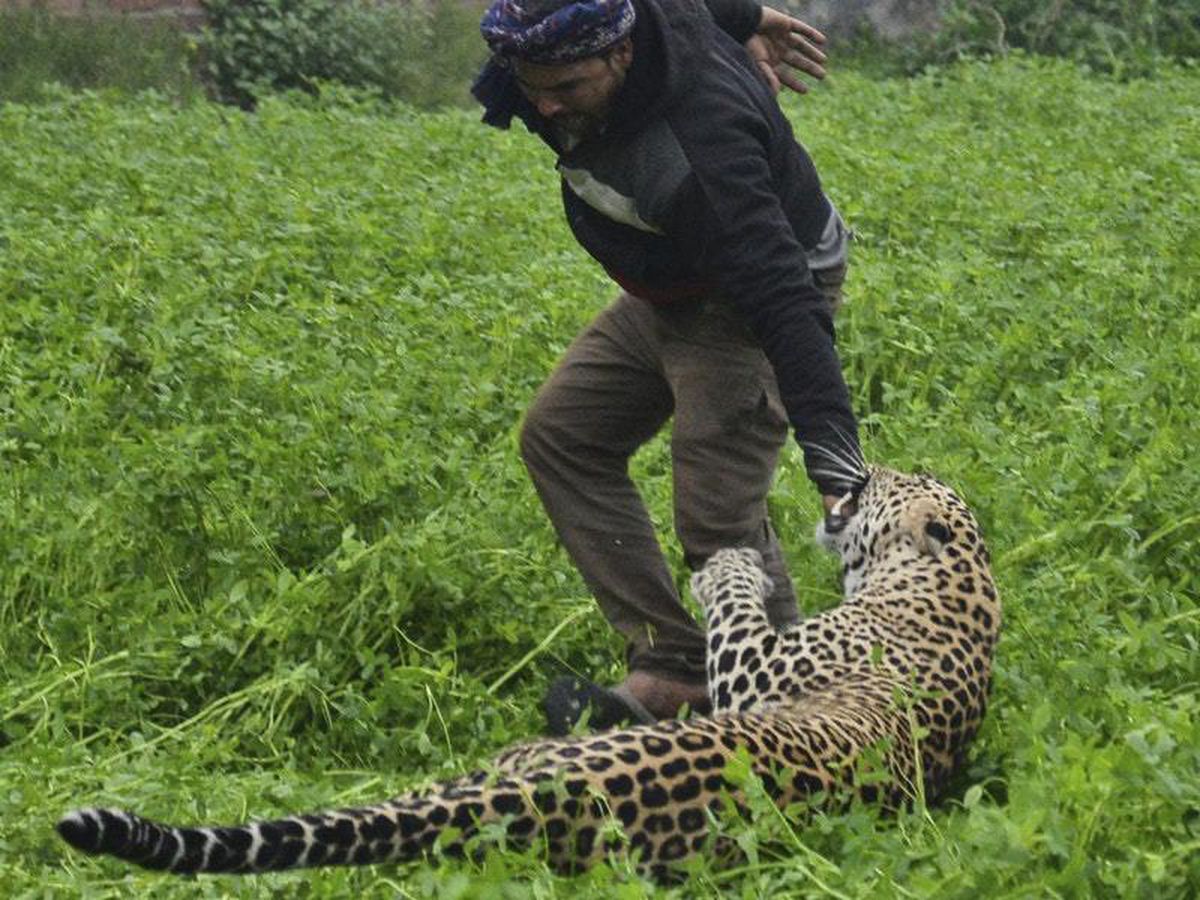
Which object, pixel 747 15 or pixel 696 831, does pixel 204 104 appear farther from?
pixel 696 831

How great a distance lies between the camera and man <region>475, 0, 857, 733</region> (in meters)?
5.13

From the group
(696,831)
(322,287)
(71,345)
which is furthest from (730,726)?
(322,287)

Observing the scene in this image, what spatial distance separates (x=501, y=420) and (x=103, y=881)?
3.34 m

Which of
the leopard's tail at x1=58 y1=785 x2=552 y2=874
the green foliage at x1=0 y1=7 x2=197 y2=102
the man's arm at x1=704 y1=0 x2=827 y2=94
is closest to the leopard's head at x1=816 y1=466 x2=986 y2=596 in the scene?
the man's arm at x1=704 y1=0 x2=827 y2=94

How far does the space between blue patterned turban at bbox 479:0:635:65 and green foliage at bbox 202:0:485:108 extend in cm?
913

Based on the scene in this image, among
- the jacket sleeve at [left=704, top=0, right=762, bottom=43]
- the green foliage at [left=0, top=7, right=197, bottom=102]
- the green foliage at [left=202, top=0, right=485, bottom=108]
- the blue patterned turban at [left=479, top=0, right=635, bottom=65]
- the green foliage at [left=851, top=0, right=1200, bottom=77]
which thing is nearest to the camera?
the blue patterned turban at [left=479, top=0, right=635, bottom=65]

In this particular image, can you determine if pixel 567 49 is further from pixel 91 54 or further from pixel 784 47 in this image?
pixel 91 54

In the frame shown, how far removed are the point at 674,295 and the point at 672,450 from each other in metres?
0.40

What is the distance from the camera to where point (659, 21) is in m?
5.28

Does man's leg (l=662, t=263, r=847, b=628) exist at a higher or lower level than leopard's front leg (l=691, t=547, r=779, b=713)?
higher

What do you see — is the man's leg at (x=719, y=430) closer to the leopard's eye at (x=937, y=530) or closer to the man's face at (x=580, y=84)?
the leopard's eye at (x=937, y=530)

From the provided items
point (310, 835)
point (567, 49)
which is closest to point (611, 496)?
point (567, 49)

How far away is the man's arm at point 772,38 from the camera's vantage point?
5.84 m

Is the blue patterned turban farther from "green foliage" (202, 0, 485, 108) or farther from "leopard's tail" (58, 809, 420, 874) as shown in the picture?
"green foliage" (202, 0, 485, 108)
